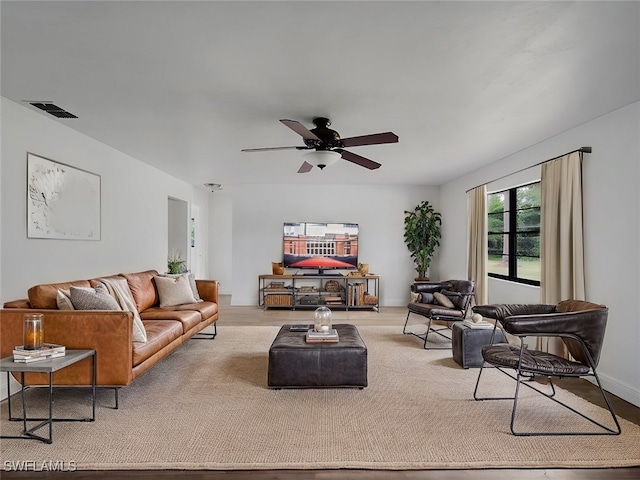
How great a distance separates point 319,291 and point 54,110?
17.8ft

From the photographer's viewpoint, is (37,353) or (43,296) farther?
(43,296)

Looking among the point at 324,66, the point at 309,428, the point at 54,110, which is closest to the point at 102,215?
the point at 54,110

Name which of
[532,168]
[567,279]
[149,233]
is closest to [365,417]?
[567,279]

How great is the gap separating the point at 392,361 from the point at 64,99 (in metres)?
3.87

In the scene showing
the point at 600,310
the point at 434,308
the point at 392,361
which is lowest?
the point at 392,361

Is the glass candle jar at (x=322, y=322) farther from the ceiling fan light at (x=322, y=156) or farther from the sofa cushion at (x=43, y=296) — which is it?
the sofa cushion at (x=43, y=296)

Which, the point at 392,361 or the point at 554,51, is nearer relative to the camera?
the point at 554,51

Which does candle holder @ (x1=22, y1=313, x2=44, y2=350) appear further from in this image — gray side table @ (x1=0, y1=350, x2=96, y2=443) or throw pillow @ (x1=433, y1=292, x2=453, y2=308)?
throw pillow @ (x1=433, y1=292, x2=453, y2=308)

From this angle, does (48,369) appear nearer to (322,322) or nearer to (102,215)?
(322,322)

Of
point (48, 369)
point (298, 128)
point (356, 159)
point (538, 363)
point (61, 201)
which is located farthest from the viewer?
point (356, 159)

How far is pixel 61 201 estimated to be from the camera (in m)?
4.07

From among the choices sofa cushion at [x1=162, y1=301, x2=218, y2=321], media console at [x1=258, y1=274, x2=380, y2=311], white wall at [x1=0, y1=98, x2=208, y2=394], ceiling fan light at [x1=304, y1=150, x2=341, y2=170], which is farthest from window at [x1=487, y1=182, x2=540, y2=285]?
white wall at [x1=0, y1=98, x2=208, y2=394]

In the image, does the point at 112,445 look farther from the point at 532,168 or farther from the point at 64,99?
the point at 532,168

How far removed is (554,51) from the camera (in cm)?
252
